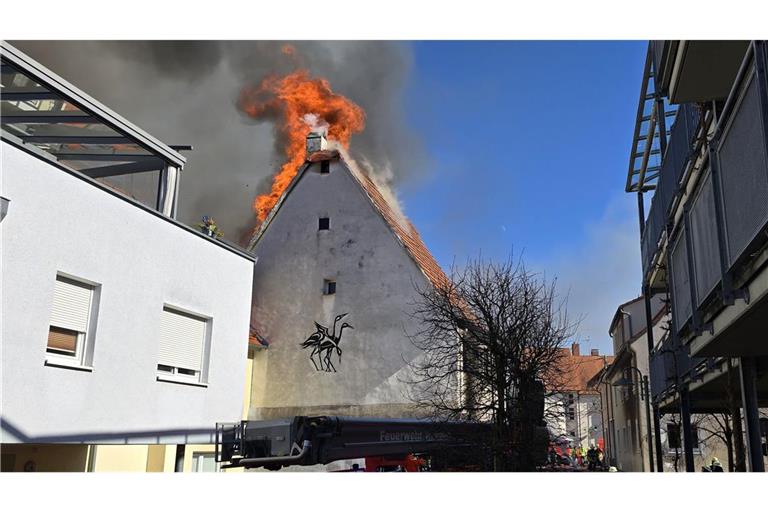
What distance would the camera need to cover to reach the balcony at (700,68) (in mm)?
7215

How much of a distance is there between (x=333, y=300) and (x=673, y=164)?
11501mm

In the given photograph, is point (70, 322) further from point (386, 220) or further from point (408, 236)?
point (408, 236)

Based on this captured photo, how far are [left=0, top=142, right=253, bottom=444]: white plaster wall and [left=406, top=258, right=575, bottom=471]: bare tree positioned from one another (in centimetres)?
468

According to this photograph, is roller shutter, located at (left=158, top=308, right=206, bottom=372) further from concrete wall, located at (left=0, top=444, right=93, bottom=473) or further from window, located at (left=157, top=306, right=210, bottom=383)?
concrete wall, located at (left=0, top=444, right=93, bottom=473)

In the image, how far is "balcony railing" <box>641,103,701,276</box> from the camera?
31.9 feet

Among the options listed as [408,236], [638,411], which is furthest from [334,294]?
[638,411]

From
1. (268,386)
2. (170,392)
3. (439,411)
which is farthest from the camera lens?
(268,386)

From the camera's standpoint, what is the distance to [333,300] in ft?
66.8

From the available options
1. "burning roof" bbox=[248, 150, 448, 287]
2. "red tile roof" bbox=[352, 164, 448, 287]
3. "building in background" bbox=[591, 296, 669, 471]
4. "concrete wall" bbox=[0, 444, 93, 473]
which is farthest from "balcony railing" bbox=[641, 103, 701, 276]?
"concrete wall" bbox=[0, 444, 93, 473]

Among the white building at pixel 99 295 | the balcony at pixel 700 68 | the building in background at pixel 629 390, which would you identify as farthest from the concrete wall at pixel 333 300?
the balcony at pixel 700 68
